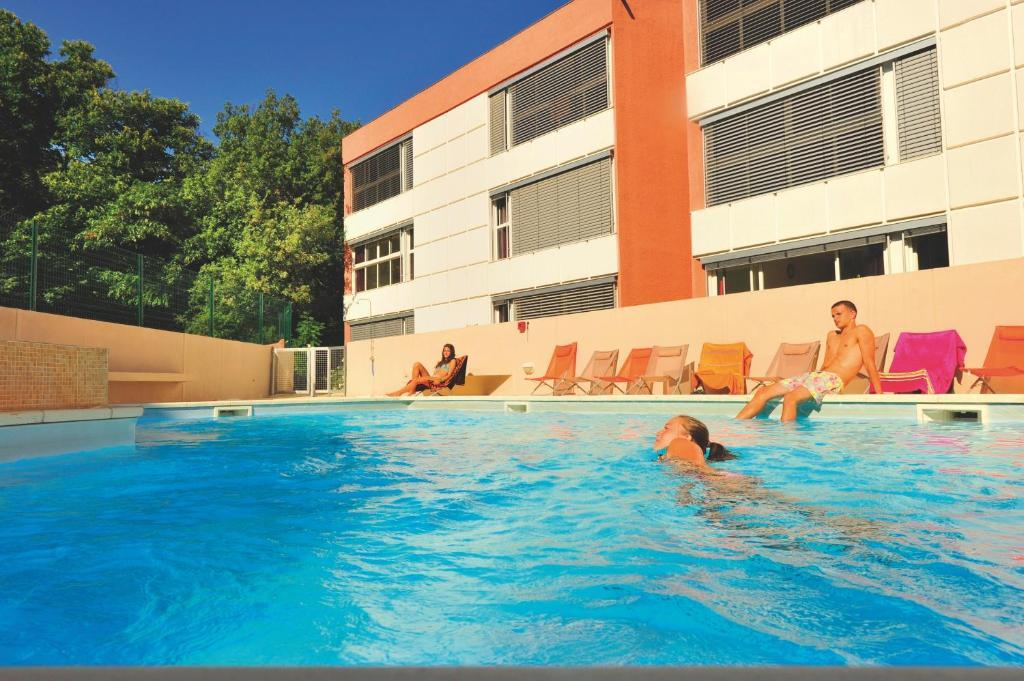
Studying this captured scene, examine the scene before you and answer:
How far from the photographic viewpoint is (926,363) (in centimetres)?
880

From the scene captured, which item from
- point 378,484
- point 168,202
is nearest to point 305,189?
point 168,202

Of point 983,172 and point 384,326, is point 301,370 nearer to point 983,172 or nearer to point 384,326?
point 384,326

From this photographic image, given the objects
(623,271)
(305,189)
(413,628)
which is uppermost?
(305,189)

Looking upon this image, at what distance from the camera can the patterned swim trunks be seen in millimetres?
7664

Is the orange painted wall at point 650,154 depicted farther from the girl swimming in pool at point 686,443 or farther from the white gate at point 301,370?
the girl swimming in pool at point 686,443

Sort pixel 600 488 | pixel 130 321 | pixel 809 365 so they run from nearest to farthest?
pixel 600 488 → pixel 809 365 → pixel 130 321

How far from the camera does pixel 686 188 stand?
15.6 m

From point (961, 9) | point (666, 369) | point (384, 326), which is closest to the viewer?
point (961, 9)

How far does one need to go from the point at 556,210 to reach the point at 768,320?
263 inches

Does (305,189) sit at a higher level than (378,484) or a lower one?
higher

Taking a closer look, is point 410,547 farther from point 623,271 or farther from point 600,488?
point 623,271

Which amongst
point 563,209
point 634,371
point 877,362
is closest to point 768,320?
point 877,362

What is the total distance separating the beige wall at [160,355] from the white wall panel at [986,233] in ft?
43.8

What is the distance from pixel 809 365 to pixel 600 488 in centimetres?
639
